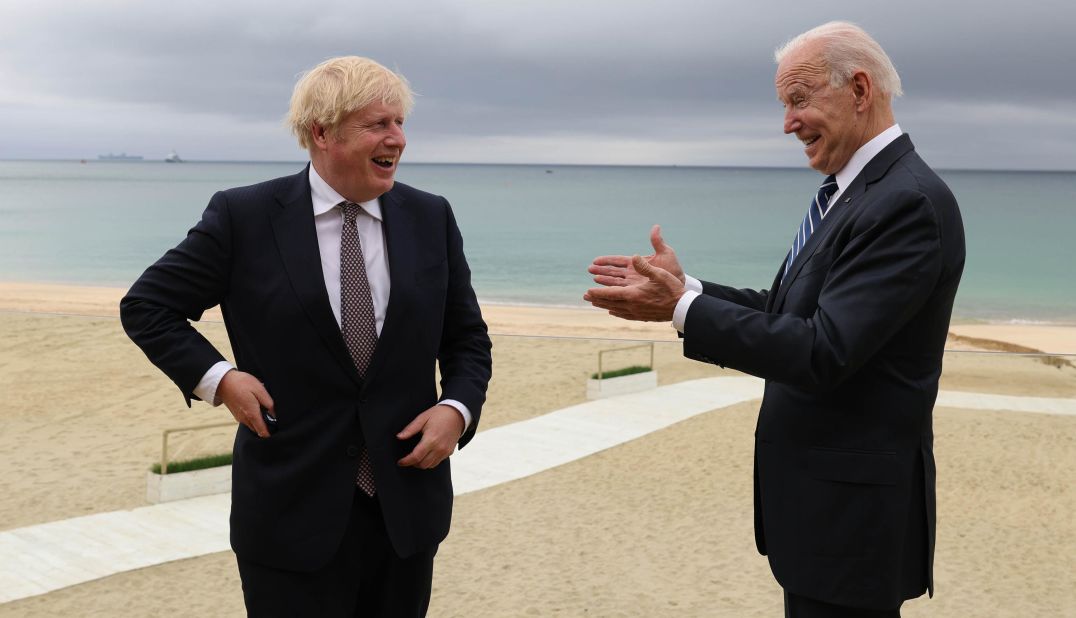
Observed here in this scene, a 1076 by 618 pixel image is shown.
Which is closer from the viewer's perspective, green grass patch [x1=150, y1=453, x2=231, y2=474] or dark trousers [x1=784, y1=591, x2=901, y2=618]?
dark trousers [x1=784, y1=591, x2=901, y2=618]

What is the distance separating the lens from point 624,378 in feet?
42.5

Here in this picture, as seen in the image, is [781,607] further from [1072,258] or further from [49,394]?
[1072,258]

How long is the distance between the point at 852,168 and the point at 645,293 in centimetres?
67

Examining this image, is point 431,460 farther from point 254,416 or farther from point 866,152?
point 866,152

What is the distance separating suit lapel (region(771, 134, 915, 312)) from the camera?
2637 millimetres

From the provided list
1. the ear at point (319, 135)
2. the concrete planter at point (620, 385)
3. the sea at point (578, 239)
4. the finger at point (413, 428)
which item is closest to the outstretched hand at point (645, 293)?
the finger at point (413, 428)

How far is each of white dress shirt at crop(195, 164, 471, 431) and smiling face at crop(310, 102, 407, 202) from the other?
0.05 metres

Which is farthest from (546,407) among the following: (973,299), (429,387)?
(973,299)

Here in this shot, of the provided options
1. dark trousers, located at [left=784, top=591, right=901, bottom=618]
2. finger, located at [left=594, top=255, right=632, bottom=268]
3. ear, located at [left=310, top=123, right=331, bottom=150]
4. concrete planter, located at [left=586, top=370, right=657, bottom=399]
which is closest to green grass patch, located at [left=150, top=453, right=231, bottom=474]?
concrete planter, located at [left=586, top=370, right=657, bottom=399]

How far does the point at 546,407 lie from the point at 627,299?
9639 millimetres

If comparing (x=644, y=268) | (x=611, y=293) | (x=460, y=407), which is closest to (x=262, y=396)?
(x=460, y=407)

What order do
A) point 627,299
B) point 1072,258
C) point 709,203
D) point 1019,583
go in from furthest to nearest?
point 709,203 → point 1072,258 → point 1019,583 → point 627,299

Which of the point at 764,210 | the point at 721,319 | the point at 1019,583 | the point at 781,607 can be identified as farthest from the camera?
the point at 764,210

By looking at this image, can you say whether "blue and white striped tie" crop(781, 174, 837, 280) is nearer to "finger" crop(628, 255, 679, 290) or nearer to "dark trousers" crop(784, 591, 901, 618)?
"finger" crop(628, 255, 679, 290)
